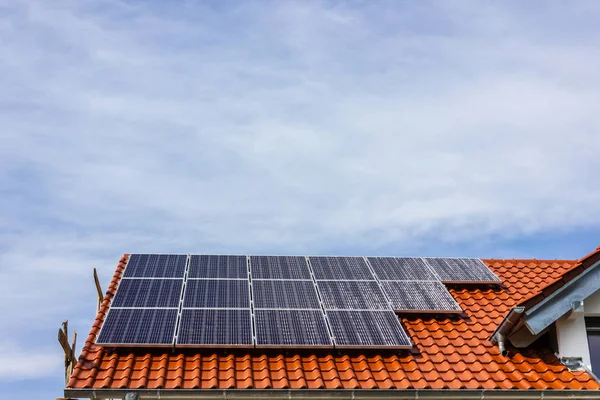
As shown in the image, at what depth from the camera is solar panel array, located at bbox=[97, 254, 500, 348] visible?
1238 cm

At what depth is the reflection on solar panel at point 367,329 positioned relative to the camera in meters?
12.5

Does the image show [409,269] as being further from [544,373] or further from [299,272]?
[544,373]

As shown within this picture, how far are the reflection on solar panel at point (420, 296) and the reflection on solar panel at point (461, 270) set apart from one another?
2.31 ft

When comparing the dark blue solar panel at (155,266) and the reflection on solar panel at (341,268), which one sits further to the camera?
the reflection on solar panel at (341,268)

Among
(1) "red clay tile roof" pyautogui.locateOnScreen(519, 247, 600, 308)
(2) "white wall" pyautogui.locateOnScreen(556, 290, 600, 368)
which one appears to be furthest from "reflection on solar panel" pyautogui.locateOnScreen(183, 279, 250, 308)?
(2) "white wall" pyautogui.locateOnScreen(556, 290, 600, 368)

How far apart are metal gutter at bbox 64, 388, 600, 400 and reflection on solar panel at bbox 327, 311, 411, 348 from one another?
1.21 meters

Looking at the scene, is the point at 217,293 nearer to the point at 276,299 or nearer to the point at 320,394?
the point at 276,299

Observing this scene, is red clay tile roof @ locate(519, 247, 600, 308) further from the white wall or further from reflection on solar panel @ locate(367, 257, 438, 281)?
reflection on solar panel @ locate(367, 257, 438, 281)

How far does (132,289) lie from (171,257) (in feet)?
6.64

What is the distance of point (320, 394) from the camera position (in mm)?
11211

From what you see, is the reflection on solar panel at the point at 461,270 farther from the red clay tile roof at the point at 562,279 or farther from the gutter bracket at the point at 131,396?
the gutter bracket at the point at 131,396

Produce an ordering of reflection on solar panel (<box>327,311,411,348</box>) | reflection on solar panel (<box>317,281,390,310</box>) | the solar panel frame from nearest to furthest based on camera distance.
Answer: reflection on solar panel (<box>327,311,411,348</box>)
the solar panel frame
reflection on solar panel (<box>317,281,390,310</box>)

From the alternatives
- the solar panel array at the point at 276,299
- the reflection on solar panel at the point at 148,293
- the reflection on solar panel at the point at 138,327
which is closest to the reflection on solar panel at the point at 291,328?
the solar panel array at the point at 276,299

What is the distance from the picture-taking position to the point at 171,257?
1581 cm
